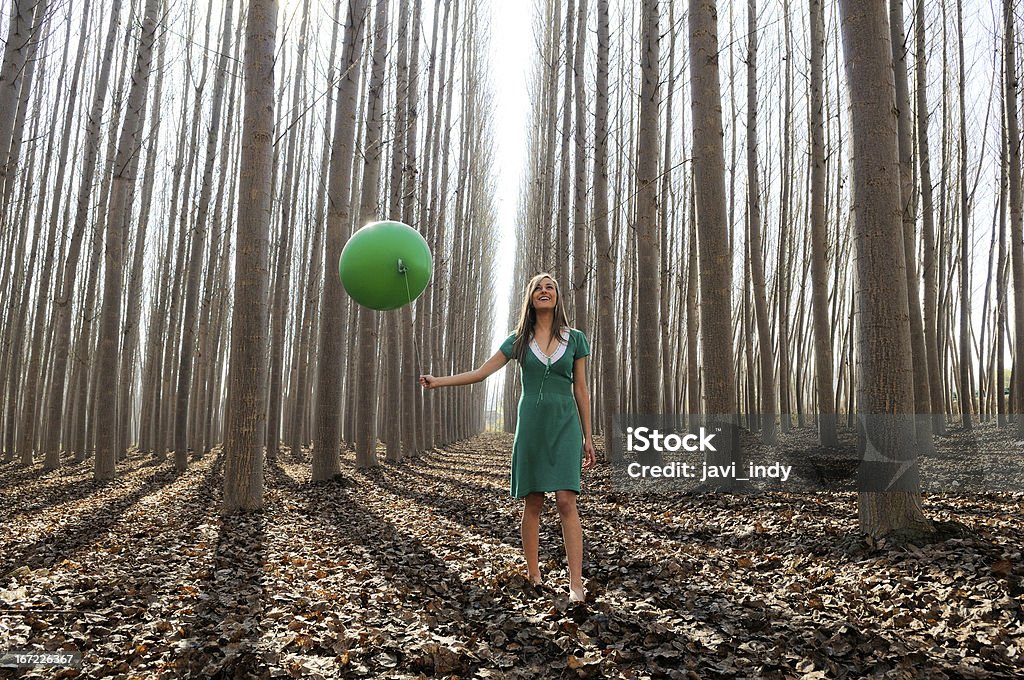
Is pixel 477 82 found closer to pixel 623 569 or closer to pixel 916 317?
pixel 916 317

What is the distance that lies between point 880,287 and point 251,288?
5190 mm

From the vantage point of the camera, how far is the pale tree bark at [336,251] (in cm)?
823

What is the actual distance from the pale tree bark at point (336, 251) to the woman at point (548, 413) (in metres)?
5.20

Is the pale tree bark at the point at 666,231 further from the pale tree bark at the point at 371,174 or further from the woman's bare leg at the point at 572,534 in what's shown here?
the woman's bare leg at the point at 572,534

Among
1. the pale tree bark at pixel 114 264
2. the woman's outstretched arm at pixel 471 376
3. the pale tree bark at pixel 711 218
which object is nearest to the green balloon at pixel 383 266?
the woman's outstretched arm at pixel 471 376

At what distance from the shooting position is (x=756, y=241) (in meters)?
11.0

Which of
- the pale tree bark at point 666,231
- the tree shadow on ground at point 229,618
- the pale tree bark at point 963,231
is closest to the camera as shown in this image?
the tree shadow on ground at point 229,618

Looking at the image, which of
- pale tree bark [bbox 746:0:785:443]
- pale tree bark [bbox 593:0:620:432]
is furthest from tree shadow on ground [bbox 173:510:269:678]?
pale tree bark [bbox 746:0:785:443]

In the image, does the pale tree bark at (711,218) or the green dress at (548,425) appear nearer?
the green dress at (548,425)

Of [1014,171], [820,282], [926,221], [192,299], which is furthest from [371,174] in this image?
Answer: [1014,171]

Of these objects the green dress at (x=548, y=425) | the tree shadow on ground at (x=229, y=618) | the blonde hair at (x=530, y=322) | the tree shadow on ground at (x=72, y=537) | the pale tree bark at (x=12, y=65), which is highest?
the pale tree bark at (x=12, y=65)

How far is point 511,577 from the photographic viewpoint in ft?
12.4

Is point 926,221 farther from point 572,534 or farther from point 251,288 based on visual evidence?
point 251,288

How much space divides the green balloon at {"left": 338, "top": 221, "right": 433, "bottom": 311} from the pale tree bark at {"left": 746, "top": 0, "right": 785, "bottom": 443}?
815 centimetres
